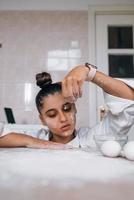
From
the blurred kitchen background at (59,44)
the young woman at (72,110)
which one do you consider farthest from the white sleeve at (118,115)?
the blurred kitchen background at (59,44)

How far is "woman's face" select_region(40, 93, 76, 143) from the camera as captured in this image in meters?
0.98

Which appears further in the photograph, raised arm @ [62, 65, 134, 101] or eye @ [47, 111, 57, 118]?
eye @ [47, 111, 57, 118]

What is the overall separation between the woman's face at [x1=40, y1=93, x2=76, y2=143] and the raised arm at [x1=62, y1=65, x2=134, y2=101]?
0.93ft

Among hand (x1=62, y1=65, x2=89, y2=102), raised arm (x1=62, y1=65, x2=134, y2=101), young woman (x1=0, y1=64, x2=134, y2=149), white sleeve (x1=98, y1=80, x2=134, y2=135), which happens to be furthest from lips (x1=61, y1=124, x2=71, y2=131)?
hand (x1=62, y1=65, x2=89, y2=102)

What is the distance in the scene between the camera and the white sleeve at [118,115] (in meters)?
0.74

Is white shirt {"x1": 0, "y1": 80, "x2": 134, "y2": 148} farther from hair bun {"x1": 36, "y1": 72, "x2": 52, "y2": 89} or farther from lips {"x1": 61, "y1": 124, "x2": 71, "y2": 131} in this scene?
hair bun {"x1": 36, "y1": 72, "x2": 52, "y2": 89}

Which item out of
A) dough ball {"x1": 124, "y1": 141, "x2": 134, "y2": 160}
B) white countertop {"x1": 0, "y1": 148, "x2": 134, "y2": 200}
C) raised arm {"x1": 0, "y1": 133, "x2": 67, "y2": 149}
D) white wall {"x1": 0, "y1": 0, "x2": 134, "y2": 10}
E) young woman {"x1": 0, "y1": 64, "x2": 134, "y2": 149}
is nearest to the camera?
white countertop {"x1": 0, "y1": 148, "x2": 134, "y2": 200}

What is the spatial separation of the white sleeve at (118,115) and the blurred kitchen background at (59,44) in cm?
129

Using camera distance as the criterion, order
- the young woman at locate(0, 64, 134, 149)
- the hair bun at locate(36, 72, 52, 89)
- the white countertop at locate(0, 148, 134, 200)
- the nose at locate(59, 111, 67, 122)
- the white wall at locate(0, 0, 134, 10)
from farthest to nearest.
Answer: the white wall at locate(0, 0, 134, 10) → the hair bun at locate(36, 72, 52, 89) → the nose at locate(59, 111, 67, 122) → the young woman at locate(0, 64, 134, 149) → the white countertop at locate(0, 148, 134, 200)

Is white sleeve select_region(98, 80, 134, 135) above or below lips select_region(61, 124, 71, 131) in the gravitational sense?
above

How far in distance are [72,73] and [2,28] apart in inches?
79.2

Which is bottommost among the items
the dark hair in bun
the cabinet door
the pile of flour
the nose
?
the nose

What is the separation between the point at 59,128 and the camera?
0.98 metres

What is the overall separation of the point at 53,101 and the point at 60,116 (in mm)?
74
